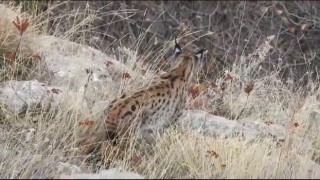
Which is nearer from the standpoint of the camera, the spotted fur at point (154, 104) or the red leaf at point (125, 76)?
the spotted fur at point (154, 104)

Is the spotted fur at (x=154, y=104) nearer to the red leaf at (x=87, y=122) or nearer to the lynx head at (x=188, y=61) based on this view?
the lynx head at (x=188, y=61)

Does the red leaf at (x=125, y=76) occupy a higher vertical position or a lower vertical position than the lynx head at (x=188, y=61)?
lower

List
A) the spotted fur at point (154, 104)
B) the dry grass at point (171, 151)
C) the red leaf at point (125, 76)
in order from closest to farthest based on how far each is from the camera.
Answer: the dry grass at point (171, 151)
the spotted fur at point (154, 104)
the red leaf at point (125, 76)

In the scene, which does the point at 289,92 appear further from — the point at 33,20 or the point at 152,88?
the point at 33,20

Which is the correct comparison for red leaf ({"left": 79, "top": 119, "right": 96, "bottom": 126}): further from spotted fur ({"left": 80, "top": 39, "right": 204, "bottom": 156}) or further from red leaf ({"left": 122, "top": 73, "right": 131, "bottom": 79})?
red leaf ({"left": 122, "top": 73, "right": 131, "bottom": 79})

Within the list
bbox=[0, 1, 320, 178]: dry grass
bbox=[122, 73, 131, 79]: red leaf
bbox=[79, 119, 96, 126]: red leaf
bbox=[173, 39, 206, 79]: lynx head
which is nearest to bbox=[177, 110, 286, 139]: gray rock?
bbox=[0, 1, 320, 178]: dry grass

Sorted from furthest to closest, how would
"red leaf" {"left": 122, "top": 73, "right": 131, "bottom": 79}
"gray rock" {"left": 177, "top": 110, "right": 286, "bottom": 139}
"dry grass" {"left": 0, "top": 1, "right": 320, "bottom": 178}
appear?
"red leaf" {"left": 122, "top": 73, "right": 131, "bottom": 79} < "gray rock" {"left": 177, "top": 110, "right": 286, "bottom": 139} < "dry grass" {"left": 0, "top": 1, "right": 320, "bottom": 178}

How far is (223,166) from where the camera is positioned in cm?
505

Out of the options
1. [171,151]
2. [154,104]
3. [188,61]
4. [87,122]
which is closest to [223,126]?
[188,61]

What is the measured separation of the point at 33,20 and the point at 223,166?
365 centimetres

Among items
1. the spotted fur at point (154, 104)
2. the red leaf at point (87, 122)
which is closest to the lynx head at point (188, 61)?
the spotted fur at point (154, 104)

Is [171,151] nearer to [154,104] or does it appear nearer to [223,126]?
[154,104]

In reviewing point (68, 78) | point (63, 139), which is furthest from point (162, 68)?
point (63, 139)

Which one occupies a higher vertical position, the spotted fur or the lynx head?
the lynx head
